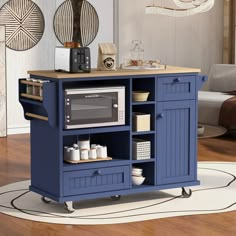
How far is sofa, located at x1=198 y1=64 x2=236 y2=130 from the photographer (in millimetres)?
8391

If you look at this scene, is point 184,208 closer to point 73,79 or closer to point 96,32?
point 73,79

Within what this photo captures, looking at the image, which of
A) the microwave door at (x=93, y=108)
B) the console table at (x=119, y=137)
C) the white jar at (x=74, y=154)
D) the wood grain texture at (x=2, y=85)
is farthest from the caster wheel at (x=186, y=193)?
the wood grain texture at (x=2, y=85)

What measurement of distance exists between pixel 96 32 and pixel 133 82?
342 cm

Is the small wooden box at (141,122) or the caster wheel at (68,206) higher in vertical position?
the small wooden box at (141,122)

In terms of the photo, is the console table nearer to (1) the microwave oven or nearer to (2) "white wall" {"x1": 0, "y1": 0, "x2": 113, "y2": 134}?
(1) the microwave oven

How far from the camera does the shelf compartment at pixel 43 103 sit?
16.0ft

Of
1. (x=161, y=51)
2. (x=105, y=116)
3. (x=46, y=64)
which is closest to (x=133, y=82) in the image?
(x=105, y=116)

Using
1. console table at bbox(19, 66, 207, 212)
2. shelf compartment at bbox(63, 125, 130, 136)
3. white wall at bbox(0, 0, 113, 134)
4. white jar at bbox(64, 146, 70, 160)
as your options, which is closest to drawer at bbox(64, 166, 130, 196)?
console table at bbox(19, 66, 207, 212)

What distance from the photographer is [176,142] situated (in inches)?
212

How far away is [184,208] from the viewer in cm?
512

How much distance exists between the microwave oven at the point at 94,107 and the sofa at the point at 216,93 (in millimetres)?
3278

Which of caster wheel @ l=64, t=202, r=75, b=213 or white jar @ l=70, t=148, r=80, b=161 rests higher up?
white jar @ l=70, t=148, r=80, b=161

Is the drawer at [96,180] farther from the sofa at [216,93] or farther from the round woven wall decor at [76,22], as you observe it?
the round woven wall decor at [76,22]

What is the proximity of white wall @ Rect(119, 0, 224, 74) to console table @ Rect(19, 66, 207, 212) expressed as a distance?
3828 millimetres
